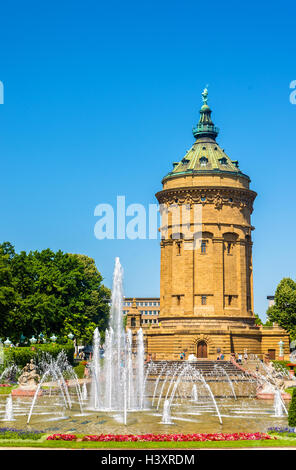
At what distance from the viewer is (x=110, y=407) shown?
30.5m

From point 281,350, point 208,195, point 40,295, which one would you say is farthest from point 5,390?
point 208,195

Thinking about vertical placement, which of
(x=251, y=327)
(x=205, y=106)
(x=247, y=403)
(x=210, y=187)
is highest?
(x=205, y=106)

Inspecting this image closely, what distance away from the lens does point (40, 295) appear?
195ft

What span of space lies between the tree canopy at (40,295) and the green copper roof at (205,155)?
664 inches

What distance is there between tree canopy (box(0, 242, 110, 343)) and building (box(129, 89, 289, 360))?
8995 millimetres

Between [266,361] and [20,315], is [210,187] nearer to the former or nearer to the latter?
[266,361]

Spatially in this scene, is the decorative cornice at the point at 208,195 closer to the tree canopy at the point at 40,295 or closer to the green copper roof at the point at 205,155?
the green copper roof at the point at 205,155

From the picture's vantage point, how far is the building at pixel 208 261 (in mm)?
66438

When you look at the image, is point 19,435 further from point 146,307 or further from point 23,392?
point 146,307

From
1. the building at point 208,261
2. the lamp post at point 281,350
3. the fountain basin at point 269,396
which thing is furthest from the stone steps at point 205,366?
the fountain basin at point 269,396

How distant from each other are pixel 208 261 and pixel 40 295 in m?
19.6
